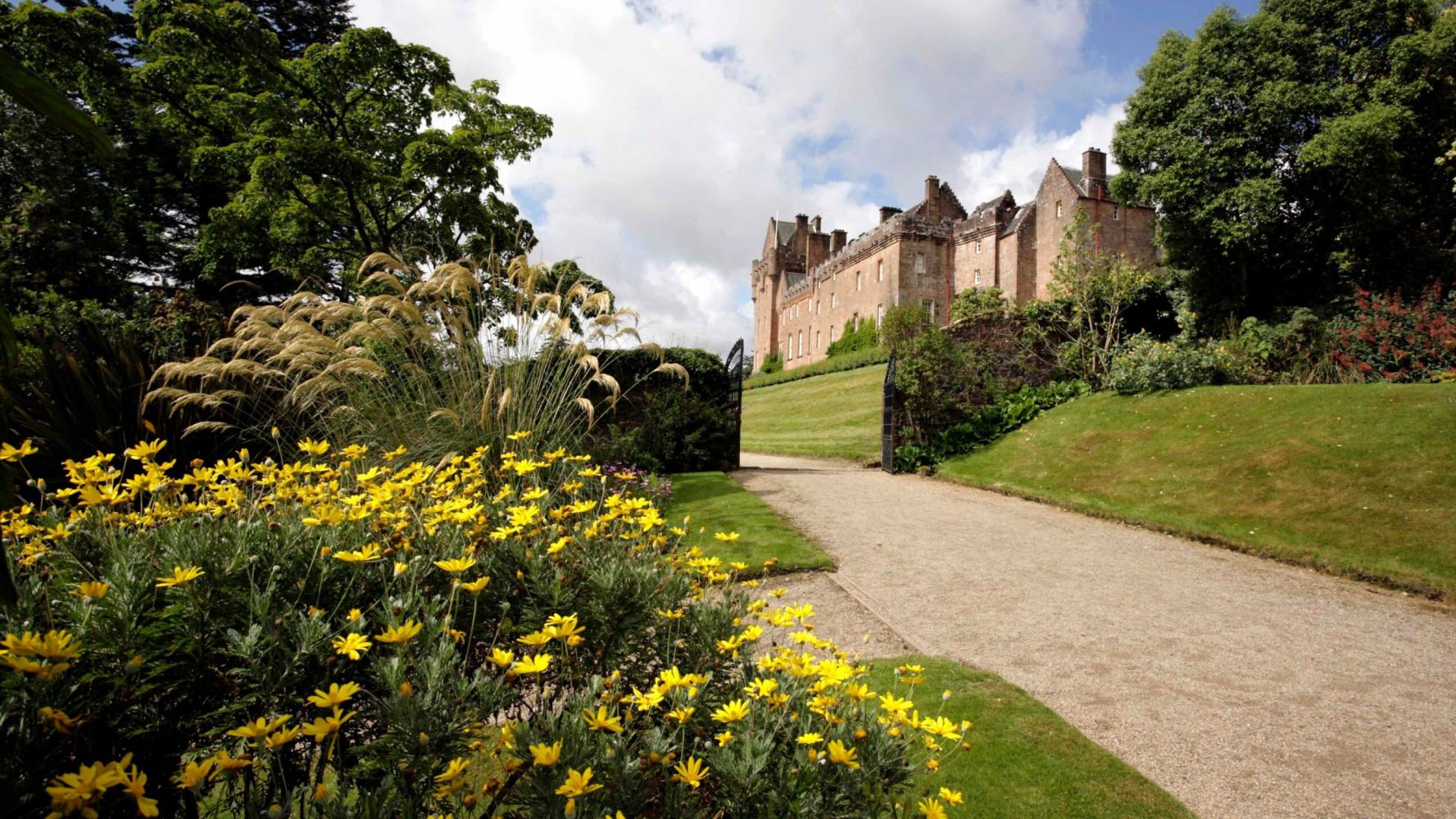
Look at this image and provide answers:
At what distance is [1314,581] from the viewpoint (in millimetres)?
5754

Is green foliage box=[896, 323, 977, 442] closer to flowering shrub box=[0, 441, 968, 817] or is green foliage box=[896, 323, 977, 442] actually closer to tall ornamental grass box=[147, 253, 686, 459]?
tall ornamental grass box=[147, 253, 686, 459]

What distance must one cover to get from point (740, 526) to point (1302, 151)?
19199 mm

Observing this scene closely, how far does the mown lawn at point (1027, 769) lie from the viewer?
242 cm

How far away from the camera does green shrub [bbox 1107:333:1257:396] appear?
11.1 meters

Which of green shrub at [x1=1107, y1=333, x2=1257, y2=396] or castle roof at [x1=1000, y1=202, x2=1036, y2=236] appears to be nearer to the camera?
green shrub at [x1=1107, y1=333, x2=1257, y2=396]

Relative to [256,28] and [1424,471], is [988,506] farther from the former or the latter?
[256,28]

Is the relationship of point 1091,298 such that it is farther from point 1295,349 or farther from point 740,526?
point 740,526

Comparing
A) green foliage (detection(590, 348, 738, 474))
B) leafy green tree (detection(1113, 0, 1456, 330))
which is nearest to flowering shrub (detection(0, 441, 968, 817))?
green foliage (detection(590, 348, 738, 474))

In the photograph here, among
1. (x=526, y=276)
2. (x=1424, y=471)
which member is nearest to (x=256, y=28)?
(x=526, y=276)

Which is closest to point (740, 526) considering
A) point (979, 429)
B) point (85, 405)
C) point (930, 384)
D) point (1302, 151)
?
point (85, 405)

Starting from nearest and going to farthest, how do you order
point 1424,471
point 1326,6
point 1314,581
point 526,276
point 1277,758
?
1. point 1277,758
2. point 526,276
3. point 1314,581
4. point 1424,471
5. point 1326,6

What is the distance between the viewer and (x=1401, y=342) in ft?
38.1

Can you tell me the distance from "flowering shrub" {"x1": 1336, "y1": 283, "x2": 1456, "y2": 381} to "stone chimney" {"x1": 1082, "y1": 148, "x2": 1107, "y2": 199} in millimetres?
22016

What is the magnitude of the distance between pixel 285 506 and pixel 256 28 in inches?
536
